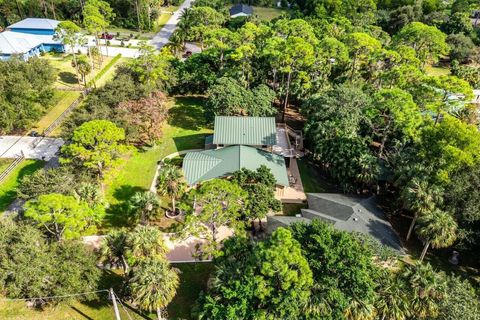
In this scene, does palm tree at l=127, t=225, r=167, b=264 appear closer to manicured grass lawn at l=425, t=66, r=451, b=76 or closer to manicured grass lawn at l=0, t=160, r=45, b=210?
manicured grass lawn at l=0, t=160, r=45, b=210

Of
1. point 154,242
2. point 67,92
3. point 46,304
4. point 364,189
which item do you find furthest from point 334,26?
point 46,304

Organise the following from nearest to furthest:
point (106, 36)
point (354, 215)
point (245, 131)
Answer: point (354, 215) < point (245, 131) < point (106, 36)

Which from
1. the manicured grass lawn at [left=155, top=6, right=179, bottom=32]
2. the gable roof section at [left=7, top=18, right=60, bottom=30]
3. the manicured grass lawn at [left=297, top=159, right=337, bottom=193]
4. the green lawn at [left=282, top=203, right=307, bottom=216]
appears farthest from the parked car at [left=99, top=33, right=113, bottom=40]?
the green lawn at [left=282, top=203, right=307, bottom=216]

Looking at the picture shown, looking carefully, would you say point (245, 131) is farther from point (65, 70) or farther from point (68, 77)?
point (65, 70)

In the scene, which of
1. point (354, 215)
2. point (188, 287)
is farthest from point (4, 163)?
point (354, 215)

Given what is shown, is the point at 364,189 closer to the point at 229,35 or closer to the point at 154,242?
the point at 154,242

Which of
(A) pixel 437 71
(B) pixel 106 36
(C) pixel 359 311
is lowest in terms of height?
(A) pixel 437 71

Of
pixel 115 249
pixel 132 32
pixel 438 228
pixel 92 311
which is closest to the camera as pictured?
pixel 115 249

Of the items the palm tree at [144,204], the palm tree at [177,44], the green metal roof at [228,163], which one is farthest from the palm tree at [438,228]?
the palm tree at [177,44]

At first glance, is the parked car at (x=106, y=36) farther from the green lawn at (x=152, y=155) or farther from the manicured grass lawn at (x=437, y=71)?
the manicured grass lawn at (x=437, y=71)
